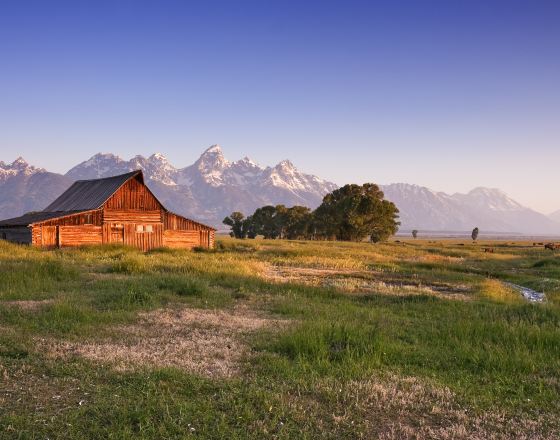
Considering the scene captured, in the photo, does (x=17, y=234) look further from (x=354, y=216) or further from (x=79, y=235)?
(x=354, y=216)

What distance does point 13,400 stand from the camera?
691cm

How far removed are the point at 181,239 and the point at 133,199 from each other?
650 centimetres

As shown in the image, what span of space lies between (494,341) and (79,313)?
10553mm

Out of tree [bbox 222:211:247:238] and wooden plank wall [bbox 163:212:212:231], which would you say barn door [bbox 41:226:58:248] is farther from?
tree [bbox 222:211:247:238]

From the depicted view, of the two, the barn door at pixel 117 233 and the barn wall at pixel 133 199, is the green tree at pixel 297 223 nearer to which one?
the barn wall at pixel 133 199

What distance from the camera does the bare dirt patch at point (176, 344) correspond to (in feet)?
28.9

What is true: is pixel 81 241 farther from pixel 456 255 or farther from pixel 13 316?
pixel 456 255

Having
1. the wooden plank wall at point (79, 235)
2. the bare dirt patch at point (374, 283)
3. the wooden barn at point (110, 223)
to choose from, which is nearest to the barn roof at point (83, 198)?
the wooden barn at point (110, 223)

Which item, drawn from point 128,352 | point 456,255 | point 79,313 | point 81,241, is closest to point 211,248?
point 81,241

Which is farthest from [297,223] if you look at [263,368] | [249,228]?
[263,368]

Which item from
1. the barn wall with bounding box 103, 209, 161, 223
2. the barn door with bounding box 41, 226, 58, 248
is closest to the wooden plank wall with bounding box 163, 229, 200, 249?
the barn wall with bounding box 103, 209, 161, 223

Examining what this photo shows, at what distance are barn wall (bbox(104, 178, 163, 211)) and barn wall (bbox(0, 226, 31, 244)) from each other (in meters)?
7.06

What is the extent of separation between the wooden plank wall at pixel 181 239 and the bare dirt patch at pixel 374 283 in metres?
22.3

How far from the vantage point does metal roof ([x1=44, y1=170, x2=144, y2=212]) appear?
45.8m
